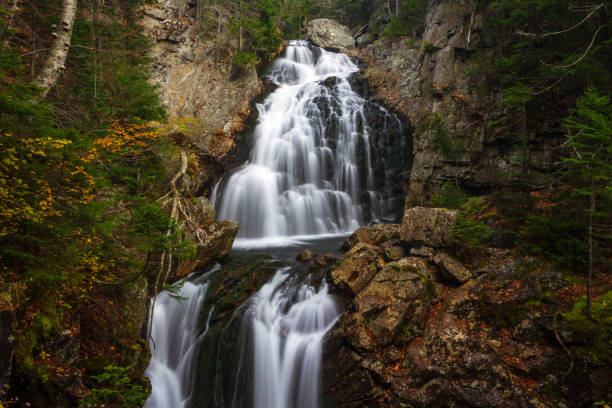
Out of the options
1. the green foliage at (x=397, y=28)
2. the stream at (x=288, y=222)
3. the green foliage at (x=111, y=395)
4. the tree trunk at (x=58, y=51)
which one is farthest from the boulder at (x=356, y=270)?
the green foliage at (x=397, y=28)

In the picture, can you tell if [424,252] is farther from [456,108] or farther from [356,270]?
[456,108]

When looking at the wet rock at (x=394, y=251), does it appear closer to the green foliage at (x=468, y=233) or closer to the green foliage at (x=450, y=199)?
the green foliage at (x=468, y=233)

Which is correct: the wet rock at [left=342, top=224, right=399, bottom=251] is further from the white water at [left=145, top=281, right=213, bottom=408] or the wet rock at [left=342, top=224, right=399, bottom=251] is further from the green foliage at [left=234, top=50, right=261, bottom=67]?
the green foliage at [left=234, top=50, right=261, bottom=67]

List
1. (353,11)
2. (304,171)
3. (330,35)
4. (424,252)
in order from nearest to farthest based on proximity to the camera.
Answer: (424,252), (304,171), (330,35), (353,11)

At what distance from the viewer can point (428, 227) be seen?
8.19 metres

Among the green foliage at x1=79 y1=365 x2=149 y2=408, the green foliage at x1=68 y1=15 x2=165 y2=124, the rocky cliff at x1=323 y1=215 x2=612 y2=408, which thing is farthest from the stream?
the green foliage at x1=68 y1=15 x2=165 y2=124

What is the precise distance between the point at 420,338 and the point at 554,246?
3701mm

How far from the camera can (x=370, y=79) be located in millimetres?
23391

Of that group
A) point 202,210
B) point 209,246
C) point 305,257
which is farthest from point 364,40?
point 209,246

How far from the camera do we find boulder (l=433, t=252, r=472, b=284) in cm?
682

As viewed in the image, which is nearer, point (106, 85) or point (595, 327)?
point (595, 327)

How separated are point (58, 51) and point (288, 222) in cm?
1057

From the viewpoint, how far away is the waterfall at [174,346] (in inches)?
246

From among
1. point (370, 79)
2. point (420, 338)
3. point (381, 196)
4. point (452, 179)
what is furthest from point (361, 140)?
point (420, 338)
